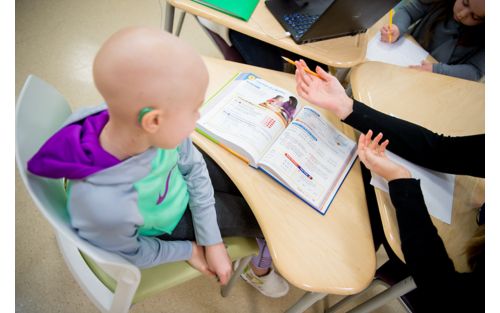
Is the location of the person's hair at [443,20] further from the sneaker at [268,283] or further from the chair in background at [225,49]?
the sneaker at [268,283]

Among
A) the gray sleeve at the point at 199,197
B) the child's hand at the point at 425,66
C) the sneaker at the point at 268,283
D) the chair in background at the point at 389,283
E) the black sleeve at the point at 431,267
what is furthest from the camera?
the child's hand at the point at 425,66

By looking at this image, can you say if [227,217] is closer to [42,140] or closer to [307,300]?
[307,300]

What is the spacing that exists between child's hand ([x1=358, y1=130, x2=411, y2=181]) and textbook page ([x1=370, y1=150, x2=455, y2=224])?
28 millimetres

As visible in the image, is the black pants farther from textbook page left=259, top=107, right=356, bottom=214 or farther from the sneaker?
the sneaker

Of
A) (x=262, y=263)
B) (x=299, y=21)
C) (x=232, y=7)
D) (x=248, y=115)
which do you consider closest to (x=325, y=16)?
(x=299, y=21)

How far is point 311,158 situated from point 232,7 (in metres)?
0.70

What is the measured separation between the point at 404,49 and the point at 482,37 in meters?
0.40

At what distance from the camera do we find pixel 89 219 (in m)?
0.55

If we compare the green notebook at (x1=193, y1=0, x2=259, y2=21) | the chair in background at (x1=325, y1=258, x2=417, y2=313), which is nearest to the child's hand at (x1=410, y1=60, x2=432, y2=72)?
the green notebook at (x1=193, y1=0, x2=259, y2=21)

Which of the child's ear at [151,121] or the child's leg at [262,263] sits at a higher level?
the child's ear at [151,121]

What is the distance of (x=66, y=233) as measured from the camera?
1.63ft

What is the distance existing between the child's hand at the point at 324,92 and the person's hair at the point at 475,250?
1.62ft

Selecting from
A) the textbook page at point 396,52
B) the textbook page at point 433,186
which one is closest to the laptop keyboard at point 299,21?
the textbook page at point 396,52

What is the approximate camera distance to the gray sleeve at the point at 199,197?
0.82 meters
